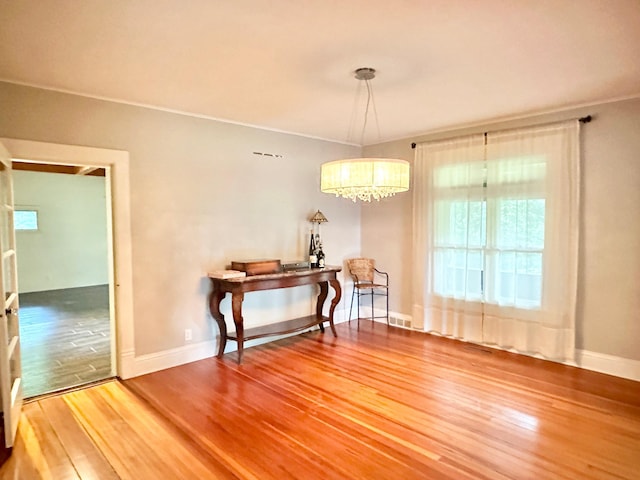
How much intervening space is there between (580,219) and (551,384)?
5.27 ft

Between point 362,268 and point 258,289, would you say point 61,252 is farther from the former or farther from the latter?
point 362,268

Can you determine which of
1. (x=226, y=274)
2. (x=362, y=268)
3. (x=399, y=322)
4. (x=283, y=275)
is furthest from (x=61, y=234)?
(x=399, y=322)

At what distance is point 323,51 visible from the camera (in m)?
2.44

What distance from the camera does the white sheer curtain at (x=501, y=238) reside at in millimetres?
3824

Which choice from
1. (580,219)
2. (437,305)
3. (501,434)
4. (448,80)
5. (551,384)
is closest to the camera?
(501,434)

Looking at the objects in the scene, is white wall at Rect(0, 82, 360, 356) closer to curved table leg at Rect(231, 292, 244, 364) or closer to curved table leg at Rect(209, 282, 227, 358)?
curved table leg at Rect(209, 282, 227, 358)

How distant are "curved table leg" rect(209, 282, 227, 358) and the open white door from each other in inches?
64.0

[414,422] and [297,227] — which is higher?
[297,227]

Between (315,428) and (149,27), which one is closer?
(149,27)

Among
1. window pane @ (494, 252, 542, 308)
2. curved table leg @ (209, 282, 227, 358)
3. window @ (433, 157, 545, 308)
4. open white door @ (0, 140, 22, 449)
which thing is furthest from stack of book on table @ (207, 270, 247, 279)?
window pane @ (494, 252, 542, 308)

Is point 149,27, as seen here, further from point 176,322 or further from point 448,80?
point 176,322

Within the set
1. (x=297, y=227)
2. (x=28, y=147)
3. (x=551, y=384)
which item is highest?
(x=28, y=147)

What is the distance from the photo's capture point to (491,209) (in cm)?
427

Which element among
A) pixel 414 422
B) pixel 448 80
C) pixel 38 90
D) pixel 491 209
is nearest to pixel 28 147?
pixel 38 90
